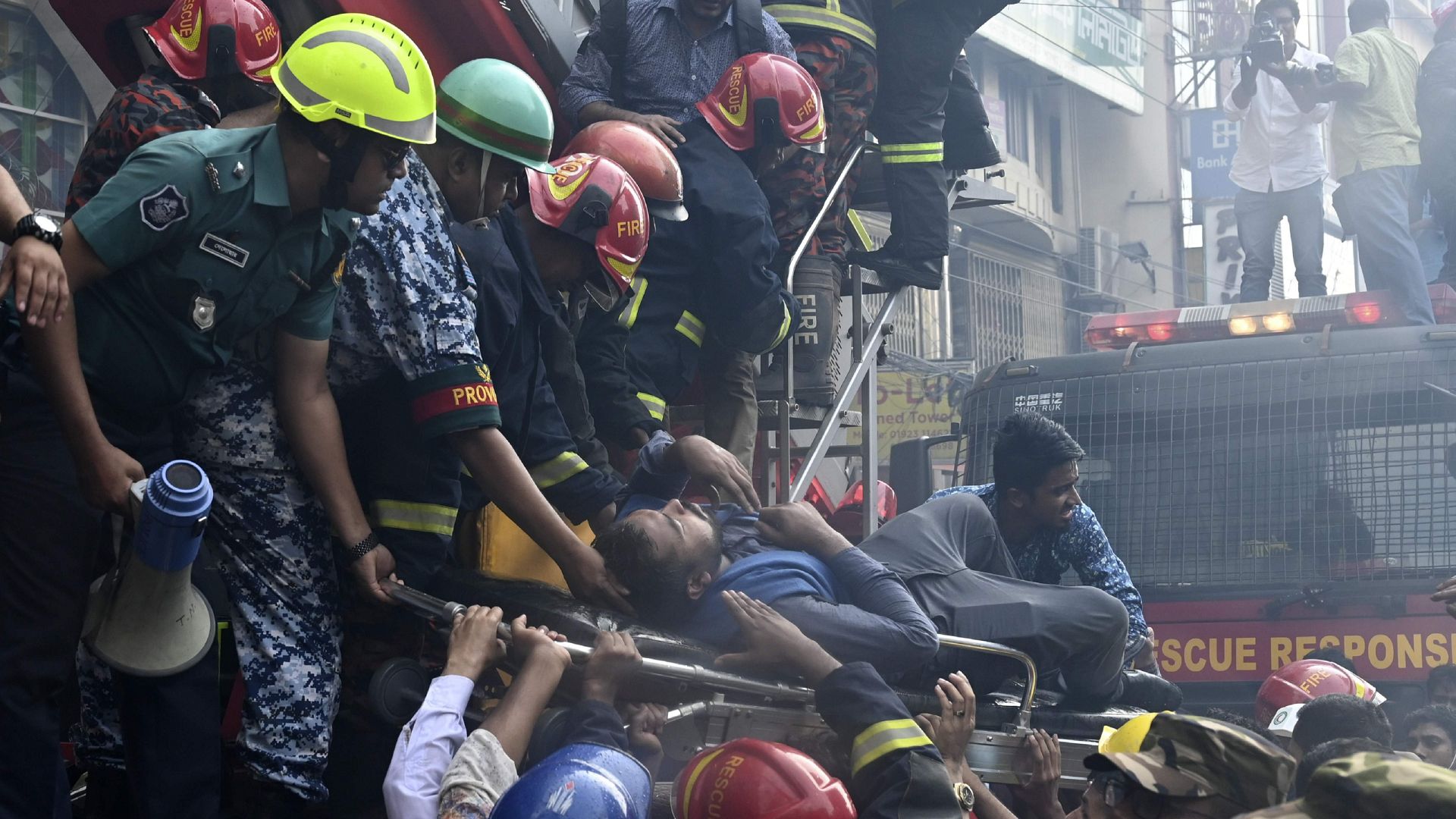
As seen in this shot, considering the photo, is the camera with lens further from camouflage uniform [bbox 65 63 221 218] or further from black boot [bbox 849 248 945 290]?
camouflage uniform [bbox 65 63 221 218]

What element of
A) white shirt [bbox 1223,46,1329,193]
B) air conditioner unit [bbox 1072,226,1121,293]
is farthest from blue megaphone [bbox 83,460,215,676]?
air conditioner unit [bbox 1072,226,1121,293]

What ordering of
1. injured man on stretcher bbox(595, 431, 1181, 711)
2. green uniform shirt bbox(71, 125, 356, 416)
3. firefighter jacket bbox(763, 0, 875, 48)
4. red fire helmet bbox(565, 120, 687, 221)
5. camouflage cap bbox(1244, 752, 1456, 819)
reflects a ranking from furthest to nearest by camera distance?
firefighter jacket bbox(763, 0, 875, 48) → red fire helmet bbox(565, 120, 687, 221) → injured man on stretcher bbox(595, 431, 1181, 711) → green uniform shirt bbox(71, 125, 356, 416) → camouflage cap bbox(1244, 752, 1456, 819)

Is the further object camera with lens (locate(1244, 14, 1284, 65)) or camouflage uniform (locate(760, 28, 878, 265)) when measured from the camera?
camera with lens (locate(1244, 14, 1284, 65))

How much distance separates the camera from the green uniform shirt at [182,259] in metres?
2.84

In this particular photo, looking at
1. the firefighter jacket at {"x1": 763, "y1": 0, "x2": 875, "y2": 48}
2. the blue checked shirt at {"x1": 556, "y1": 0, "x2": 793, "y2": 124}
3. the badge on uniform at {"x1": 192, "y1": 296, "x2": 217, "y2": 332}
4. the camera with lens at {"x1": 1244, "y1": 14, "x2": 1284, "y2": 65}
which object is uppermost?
the camera with lens at {"x1": 1244, "y1": 14, "x2": 1284, "y2": 65}

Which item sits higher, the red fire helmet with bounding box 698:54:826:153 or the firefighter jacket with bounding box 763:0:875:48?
the firefighter jacket with bounding box 763:0:875:48

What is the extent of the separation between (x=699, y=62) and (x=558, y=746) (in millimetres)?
3017

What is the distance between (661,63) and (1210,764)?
3482 mm

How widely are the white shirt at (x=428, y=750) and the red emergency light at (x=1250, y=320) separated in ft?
17.5

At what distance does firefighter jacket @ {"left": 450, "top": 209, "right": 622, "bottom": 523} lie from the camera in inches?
147

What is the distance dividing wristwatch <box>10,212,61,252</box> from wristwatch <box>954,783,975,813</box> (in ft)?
7.35

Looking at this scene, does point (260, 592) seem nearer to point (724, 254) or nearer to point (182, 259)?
point (182, 259)

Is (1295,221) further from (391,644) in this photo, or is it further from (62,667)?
(62,667)

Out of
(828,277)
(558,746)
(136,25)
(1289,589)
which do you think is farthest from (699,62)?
(1289,589)
